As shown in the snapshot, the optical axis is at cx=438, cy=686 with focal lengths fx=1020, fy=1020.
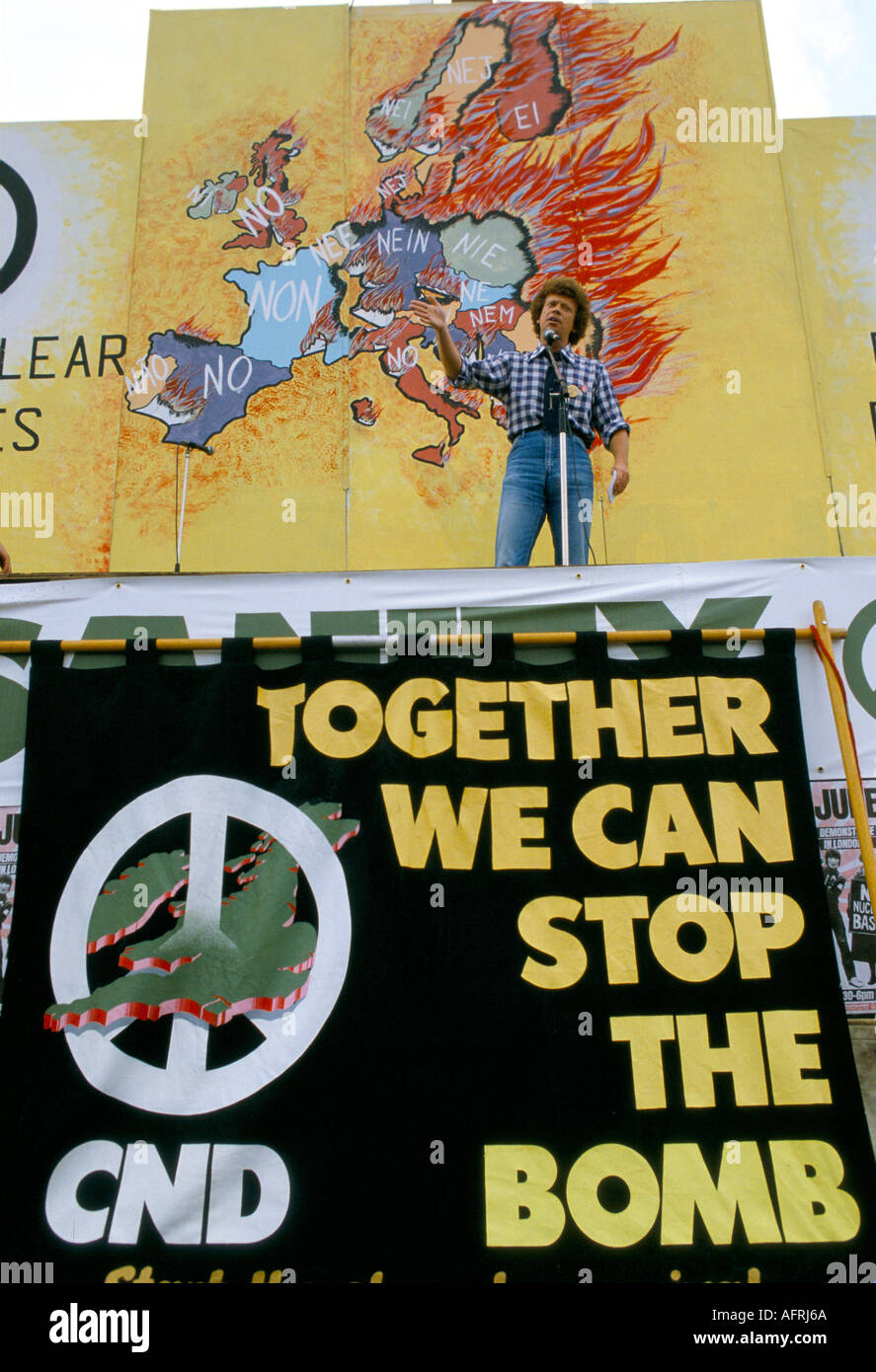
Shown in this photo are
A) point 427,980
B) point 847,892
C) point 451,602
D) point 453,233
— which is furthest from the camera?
point 453,233

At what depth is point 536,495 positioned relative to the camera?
381 cm

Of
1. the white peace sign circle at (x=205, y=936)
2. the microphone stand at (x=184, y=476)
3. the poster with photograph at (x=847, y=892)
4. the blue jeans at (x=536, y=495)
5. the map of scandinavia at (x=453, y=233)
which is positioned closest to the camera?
the white peace sign circle at (x=205, y=936)

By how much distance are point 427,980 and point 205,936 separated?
555 mm

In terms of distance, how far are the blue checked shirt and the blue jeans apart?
66 mm

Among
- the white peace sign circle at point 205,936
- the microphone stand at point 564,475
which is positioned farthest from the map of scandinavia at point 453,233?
the white peace sign circle at point 205,936

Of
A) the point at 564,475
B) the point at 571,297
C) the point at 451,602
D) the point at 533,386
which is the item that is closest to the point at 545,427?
the point at 533,386

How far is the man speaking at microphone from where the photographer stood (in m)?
3.79

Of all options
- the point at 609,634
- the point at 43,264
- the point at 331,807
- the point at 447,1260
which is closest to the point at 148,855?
the point at 331,807

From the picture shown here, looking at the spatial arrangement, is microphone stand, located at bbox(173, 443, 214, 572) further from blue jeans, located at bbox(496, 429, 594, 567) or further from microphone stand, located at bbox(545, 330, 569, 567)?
microphone stand, located at bbox(545, 330, 569, 567)

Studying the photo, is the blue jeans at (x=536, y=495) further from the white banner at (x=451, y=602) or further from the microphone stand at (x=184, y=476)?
the microphone stand at (x=184, y=476)

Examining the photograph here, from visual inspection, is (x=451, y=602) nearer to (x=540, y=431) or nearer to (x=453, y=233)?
(x=540, y=431)

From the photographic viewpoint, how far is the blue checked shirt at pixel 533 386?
3836mm
